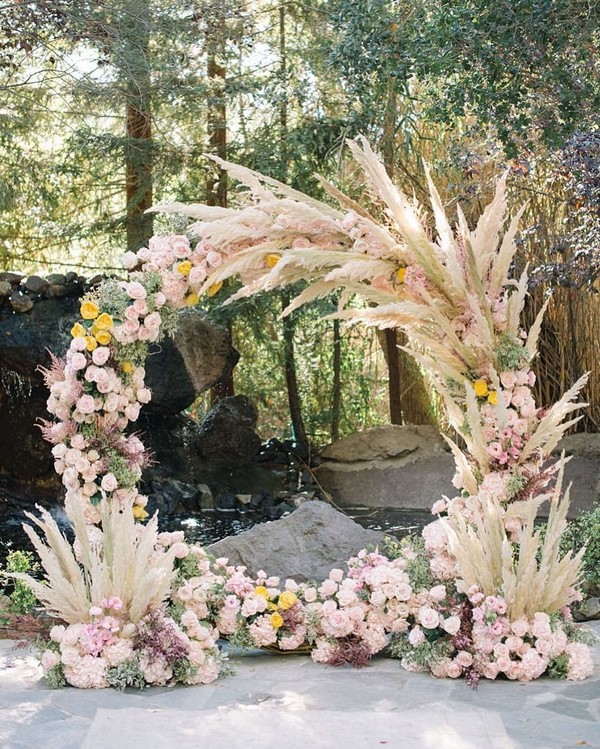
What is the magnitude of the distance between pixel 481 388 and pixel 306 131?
564 cm

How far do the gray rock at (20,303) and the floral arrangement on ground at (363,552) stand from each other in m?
4.37

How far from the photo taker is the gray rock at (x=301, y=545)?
495 centimetres

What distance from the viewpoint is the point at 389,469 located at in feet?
29.0

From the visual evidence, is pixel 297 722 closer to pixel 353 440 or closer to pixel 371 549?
pixel 371 549

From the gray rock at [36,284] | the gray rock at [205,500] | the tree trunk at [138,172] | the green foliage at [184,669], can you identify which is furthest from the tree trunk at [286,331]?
the green foliage at [184,669]

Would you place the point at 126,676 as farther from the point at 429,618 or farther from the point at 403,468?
the point at 403,468

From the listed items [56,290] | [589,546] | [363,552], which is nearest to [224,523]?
[56,290]

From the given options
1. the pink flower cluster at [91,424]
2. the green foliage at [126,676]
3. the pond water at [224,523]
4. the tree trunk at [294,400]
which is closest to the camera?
the green foliage at [126,676]

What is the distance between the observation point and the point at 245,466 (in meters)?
9.34

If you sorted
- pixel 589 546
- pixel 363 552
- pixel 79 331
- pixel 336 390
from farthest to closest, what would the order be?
pixel 336 390 < pixel 589 546 < pixel 363 552 < pixel 79 331

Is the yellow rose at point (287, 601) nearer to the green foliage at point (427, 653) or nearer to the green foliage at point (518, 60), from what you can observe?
the green foliage at point (427, 653)

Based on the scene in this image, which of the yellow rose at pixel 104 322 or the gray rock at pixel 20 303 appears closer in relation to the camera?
the yellow rose at pixel 104 322

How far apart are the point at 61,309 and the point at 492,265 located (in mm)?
5260

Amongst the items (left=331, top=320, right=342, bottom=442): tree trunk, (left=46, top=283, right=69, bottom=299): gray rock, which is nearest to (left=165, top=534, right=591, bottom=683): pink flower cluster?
(left=46, top=283, right=69, bottom=299): gray rock
